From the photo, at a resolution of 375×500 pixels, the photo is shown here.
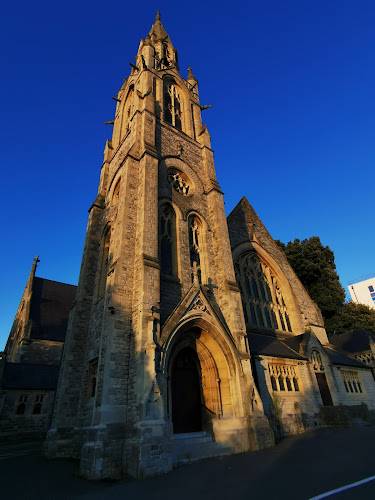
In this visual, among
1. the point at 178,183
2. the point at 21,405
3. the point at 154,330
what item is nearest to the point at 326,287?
the point at 178,183

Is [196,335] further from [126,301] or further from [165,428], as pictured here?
[165,428]

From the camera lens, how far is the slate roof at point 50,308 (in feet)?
75.7

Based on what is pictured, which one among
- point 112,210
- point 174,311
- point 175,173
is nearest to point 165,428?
point 174,311

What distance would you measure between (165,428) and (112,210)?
1100 cm

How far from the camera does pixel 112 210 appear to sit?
15469 millimetres

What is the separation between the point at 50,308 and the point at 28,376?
24.3 ft

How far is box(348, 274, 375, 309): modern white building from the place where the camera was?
267 feet

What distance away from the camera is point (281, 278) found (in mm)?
19484

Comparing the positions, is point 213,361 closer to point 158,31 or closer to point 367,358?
point 367,358

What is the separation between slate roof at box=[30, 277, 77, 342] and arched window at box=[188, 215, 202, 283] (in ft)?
50.4

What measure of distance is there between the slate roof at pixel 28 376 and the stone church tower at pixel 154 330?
31.4 ft

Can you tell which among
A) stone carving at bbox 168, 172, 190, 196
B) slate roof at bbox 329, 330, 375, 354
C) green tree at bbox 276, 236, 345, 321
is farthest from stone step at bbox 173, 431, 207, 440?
green tree at bbox 276, 236, 345, 321

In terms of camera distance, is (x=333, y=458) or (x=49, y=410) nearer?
(x=333, y=458)

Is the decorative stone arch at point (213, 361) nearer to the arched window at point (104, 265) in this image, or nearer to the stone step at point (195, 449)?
the stone step at point (195, 449)
